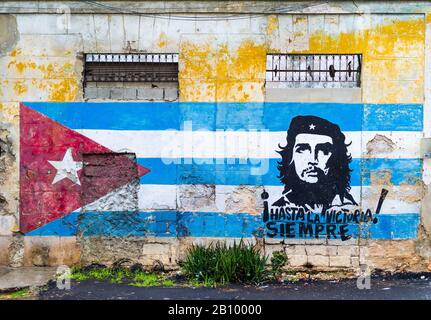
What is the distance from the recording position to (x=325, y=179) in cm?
948

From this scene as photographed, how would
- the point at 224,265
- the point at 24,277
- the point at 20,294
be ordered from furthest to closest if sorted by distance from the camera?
the point at 24,277 < the point at 224,265 < the point at 20,294

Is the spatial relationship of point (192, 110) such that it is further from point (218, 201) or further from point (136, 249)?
point (136, 249)

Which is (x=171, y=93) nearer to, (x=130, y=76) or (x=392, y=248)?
(x=130, y=76)

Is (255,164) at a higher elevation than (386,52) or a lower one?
lower

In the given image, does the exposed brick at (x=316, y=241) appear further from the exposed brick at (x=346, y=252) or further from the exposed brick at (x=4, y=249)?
the exposed brick at (x=4, y=249)

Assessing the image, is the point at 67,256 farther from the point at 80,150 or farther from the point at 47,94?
the point at 47,94

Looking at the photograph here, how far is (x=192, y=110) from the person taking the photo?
947 centimetres

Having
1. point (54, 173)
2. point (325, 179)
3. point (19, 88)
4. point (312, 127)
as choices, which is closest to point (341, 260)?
point (325, 179)

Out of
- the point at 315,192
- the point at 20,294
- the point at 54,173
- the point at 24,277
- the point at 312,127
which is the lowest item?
the point at 20,294

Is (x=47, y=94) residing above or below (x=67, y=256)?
above

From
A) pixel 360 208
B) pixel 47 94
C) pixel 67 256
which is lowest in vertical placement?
pixel 67 256

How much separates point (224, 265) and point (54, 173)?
2860 millimetres

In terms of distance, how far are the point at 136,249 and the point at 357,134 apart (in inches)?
143

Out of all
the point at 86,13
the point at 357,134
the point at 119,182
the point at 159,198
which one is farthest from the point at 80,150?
the point at 357,134
